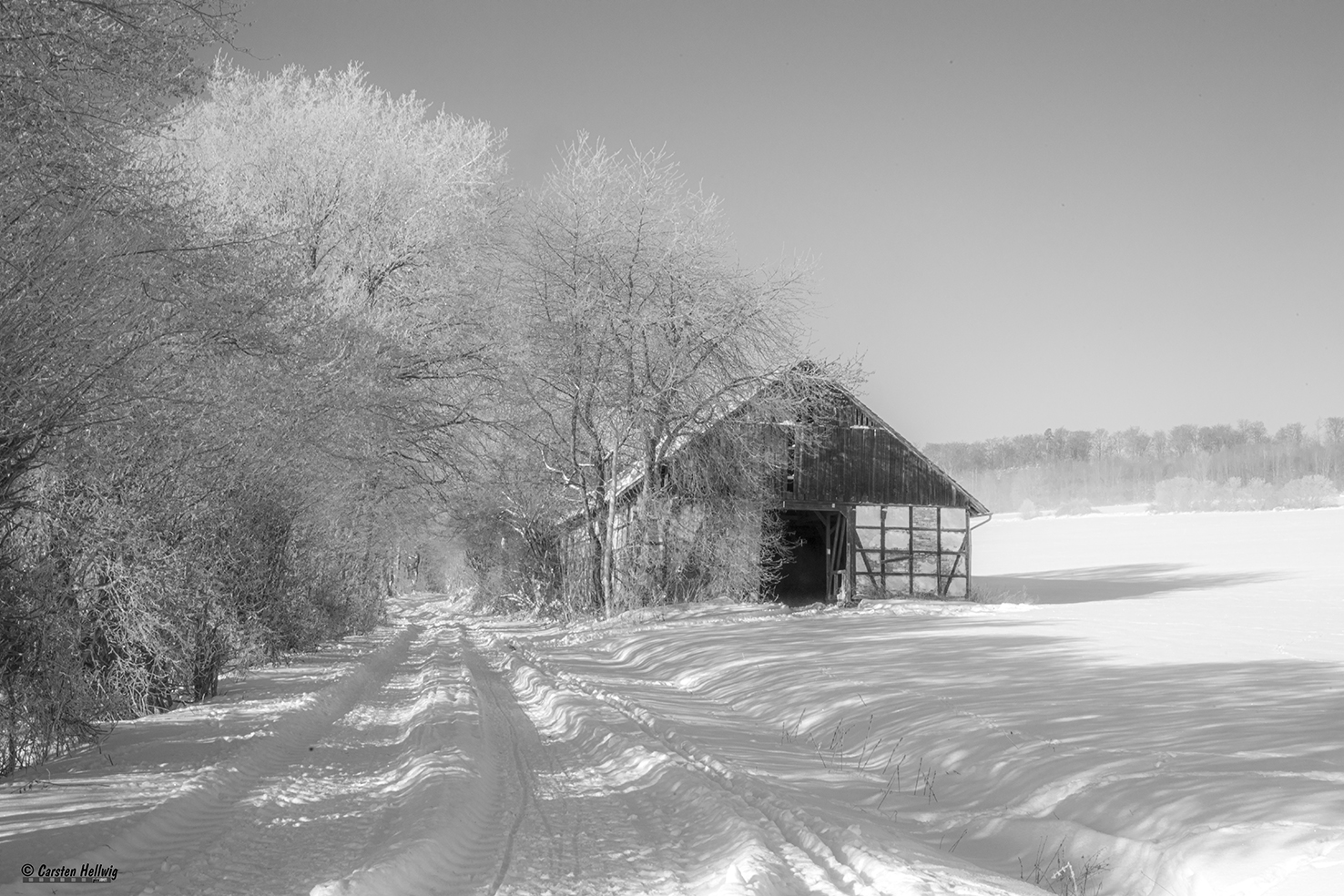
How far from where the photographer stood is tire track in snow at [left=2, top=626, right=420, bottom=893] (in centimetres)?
454

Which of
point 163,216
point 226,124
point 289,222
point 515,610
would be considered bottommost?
point 515,610

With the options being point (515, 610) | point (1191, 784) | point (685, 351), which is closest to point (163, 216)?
point (1191, 784)

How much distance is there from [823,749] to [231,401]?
7.10 meters

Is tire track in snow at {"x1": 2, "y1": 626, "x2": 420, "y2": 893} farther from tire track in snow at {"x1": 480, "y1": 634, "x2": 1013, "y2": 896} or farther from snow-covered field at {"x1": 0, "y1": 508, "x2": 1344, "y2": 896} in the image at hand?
tire track in snow at {"x1": 480, "y1": 634, "x2": 1013, "y2": 896}

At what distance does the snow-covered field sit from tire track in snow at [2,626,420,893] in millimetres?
24

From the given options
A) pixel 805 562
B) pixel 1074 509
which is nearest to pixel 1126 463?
pixel 1074 509

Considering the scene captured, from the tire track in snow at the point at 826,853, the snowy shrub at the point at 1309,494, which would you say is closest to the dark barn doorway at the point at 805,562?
the tire track in snow at the point at 826,853

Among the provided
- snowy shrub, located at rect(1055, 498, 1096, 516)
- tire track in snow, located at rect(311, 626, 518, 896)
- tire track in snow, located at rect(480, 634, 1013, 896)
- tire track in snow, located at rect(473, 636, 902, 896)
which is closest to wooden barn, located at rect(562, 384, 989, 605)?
tire track in snow, located at rect(311, 626, 518, 896)

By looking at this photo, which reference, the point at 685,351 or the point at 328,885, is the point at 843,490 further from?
the point at 328,885

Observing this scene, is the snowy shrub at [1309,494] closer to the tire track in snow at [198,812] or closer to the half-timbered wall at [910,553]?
the half-timbered wall at [910,553]

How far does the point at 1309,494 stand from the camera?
95938mm

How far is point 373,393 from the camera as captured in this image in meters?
16.9

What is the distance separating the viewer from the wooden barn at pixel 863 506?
27438 mm

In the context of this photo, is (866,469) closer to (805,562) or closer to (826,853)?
(805,562)
